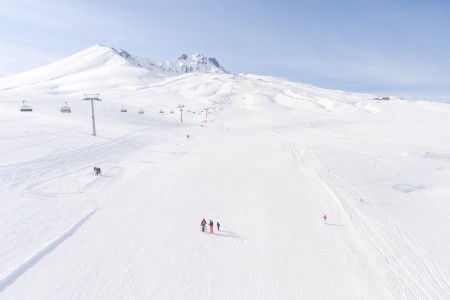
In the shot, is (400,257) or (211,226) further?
(211,226)

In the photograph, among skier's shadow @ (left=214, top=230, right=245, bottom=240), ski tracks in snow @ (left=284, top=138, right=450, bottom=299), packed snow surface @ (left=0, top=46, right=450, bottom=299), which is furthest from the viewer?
skier's shadow @ (left=214, top=230, right=245, bottom=240)

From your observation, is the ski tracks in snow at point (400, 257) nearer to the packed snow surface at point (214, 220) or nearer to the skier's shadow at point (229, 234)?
the packed snow surface at point (214, 220)

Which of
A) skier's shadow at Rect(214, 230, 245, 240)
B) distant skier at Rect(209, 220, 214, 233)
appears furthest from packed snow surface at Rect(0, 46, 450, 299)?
distant skier at Rect(209, 220, 214, 233)

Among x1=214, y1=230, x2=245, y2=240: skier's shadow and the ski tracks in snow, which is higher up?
x1=214, y1=230, x2=245, y2=240: skier's shadow

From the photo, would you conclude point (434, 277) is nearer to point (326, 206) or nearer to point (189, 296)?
point (326, 206)

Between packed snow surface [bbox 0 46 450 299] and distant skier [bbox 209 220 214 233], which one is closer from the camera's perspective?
packed snow surface [bbox 0 46 450 299]

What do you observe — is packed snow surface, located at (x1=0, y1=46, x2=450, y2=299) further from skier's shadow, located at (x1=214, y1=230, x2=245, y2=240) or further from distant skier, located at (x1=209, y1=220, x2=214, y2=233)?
distant skier, located at (x1=209, y1=220, x2=214, y2=233)

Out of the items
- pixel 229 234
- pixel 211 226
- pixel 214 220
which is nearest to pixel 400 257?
pixel 229 234

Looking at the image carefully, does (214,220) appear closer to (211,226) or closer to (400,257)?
(211,226)
